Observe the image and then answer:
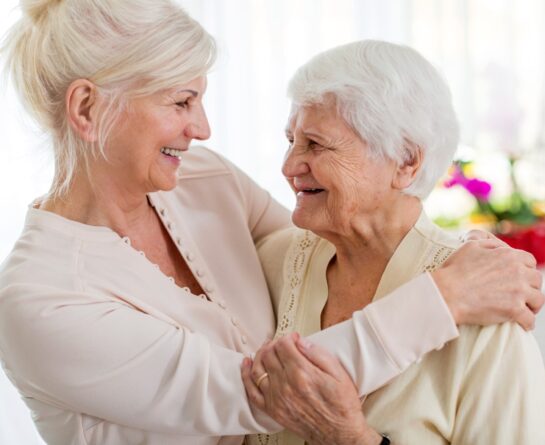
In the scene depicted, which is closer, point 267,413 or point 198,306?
point 267,413

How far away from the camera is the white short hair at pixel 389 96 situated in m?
1.72

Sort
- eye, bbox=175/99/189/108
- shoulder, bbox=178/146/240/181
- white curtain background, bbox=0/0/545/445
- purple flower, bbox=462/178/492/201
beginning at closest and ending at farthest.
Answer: eye, bbox=175/99/189/108
shoulder, bbox=178/146/240/181
purple flower, bbox=462/178/492/201
white curtain background, bbox=0/0/545/445

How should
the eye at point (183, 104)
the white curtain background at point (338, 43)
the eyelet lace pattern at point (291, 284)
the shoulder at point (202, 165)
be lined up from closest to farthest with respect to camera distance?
the eye at point (183, 104)
the eyelet lace pattern at point (291, 284)
the shoulder at point (202, 165)
the white curtain background at point (338, 43)

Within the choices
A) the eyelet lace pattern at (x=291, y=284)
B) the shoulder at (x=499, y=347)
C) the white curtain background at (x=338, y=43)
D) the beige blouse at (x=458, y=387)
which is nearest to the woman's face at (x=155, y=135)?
the eyelet lace pattern at (x=291, y=284)

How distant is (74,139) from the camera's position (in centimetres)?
184

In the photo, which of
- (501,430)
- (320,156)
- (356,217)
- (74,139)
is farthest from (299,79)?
(501,430)

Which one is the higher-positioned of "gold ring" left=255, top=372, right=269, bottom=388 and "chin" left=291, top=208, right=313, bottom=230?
"chin" left=291, top=208, right=313, bottom=230

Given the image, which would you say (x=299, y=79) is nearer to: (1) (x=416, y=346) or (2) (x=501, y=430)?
(1) (x=416, y=346)

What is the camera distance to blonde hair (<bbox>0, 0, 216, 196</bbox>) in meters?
1.75

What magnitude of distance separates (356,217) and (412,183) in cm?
14

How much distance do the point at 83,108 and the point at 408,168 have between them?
71 centimetres

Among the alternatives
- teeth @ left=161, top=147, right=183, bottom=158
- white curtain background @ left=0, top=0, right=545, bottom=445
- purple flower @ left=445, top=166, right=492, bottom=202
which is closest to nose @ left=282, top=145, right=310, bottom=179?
teeth @ left=161, top=147, right=183, bottom=158

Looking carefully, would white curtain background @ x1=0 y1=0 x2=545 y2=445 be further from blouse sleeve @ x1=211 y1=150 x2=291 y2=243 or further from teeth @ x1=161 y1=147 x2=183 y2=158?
teeth @ x1=161 y1=147 x2=183 y2=158

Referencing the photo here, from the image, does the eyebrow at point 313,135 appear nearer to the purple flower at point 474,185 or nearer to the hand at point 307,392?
the hand at point 307,392
